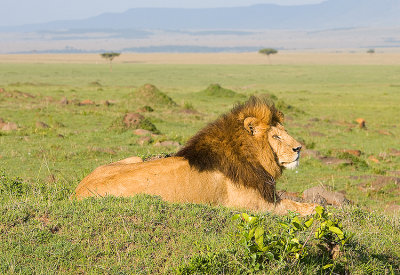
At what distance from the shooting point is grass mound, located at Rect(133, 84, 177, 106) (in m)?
26.3

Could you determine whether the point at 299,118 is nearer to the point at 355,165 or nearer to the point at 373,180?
the point at 355,165

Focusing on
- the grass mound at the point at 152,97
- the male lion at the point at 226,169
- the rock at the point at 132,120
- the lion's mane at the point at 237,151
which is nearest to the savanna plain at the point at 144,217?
the rock at the point at 132,120

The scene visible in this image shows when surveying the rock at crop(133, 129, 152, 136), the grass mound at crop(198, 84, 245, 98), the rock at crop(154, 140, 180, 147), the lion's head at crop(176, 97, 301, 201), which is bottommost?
the grass mound at crop(198, 84, 245, 98)

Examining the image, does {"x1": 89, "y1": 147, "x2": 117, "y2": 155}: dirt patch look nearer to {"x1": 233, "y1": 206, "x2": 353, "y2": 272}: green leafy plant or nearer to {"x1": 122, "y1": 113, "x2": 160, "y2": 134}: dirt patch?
{"x1": 122, "y1": 113, "x2": 160, "y2": 134}: dirt patch

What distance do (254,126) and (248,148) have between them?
28 cm

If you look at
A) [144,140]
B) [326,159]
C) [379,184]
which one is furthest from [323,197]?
[144,140]

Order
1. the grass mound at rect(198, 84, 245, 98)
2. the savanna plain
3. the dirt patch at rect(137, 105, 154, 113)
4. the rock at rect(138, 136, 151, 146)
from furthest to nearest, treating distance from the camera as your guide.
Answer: the grass mound at rect(198, 84, 245, 98) → the dirt patch at rect(137, 105, 154, 113) → the rock at rect(138, 136, 151, 146) → the savanna plain

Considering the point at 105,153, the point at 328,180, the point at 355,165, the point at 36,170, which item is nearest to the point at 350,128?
the point at 355,165

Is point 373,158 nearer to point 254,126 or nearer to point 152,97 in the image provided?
point 254,126

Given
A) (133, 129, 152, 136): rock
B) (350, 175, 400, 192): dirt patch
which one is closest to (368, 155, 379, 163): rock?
(350, 175, 400, 192): dirt patch

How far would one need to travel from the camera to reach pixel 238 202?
19.2 ft

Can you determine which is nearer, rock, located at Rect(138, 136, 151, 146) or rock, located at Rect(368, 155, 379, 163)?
rock, located at Rect(368, 155, 379, 163)

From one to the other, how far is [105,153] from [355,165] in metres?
5.78

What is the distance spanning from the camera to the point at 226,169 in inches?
230
